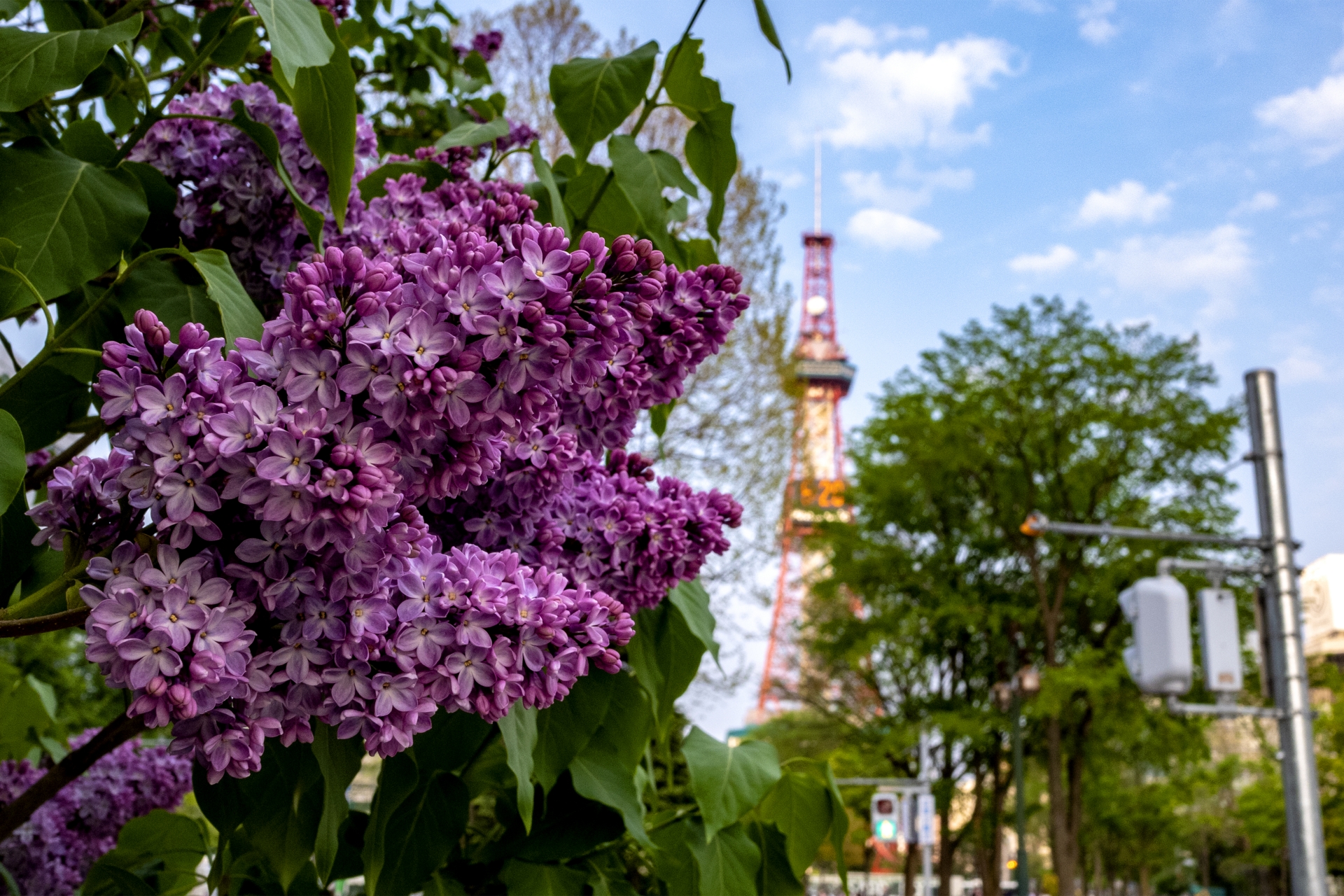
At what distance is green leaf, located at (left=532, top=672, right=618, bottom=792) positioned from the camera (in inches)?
60.0

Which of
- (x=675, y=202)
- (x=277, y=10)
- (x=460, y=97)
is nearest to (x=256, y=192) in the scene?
(x=277, y=10)

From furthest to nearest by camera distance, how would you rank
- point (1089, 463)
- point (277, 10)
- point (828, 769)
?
point (1089, 463) → point (828, 769) → point (277, 10)

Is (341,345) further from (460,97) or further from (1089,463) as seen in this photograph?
(1089,463)

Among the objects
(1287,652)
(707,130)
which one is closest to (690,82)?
(707,130)

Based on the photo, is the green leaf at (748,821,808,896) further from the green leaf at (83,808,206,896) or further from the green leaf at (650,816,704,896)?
the green leaf at (83,808,206,896)

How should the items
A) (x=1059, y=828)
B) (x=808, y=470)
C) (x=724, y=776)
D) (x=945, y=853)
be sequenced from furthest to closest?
1. (x=945, y=853)
2. (x=1059, y=828)
3. (x=808, y=470)
4. (x=724, y=776)

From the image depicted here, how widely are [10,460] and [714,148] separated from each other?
1.05 m

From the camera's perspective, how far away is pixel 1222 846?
56.2m

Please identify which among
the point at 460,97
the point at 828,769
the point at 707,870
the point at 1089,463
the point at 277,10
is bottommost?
the point at 707,870

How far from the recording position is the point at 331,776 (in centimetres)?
111

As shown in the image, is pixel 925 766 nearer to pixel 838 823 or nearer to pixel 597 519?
pixel 838 823

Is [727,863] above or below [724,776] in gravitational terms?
below

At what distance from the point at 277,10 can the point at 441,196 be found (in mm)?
632

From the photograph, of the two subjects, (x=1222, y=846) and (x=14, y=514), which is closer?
(x=14, y=514)
